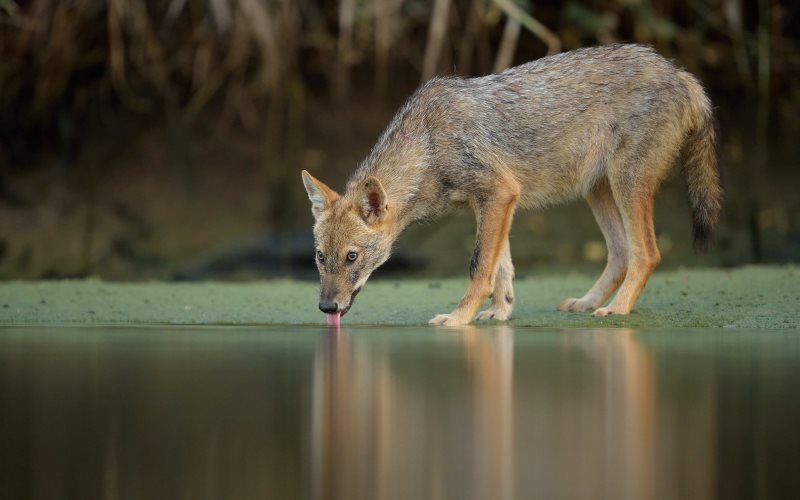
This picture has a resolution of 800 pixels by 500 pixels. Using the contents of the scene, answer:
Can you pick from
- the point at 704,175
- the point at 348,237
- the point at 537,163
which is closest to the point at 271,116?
the point at 537,163

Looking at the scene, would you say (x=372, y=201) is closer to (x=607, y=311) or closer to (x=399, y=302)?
(x=399, y=302)

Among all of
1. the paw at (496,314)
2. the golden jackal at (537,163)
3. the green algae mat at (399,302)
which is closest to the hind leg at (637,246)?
the golden jackal at (537,163)

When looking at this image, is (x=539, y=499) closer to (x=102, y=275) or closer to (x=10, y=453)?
(x=10, y=453)

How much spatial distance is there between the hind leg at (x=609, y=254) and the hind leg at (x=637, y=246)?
0.92 ft

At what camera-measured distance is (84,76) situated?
11.8 metres

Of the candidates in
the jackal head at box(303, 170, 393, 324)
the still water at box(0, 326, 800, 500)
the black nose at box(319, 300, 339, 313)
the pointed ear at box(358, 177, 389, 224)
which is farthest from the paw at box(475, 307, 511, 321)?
the still water at box(0, 326, 800, 500)

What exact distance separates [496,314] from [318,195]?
127 centimetres

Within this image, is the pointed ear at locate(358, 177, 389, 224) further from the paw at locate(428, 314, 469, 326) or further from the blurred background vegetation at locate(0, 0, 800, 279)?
the blurred background vegetation at locate(0, 0, 800, 279)

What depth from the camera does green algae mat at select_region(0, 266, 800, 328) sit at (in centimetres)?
717

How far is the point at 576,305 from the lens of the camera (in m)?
7.75

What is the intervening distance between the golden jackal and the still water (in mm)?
1370

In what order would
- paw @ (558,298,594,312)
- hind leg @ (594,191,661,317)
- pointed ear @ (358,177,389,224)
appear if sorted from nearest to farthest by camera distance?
pointed ear @ (358,177,389,224) → hind leg @ (594,191,661,317) → paw @ (558,298,594,312)

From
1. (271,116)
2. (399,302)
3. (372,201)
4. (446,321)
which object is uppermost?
(271,116)

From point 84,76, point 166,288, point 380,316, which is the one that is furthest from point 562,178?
point 84,76
